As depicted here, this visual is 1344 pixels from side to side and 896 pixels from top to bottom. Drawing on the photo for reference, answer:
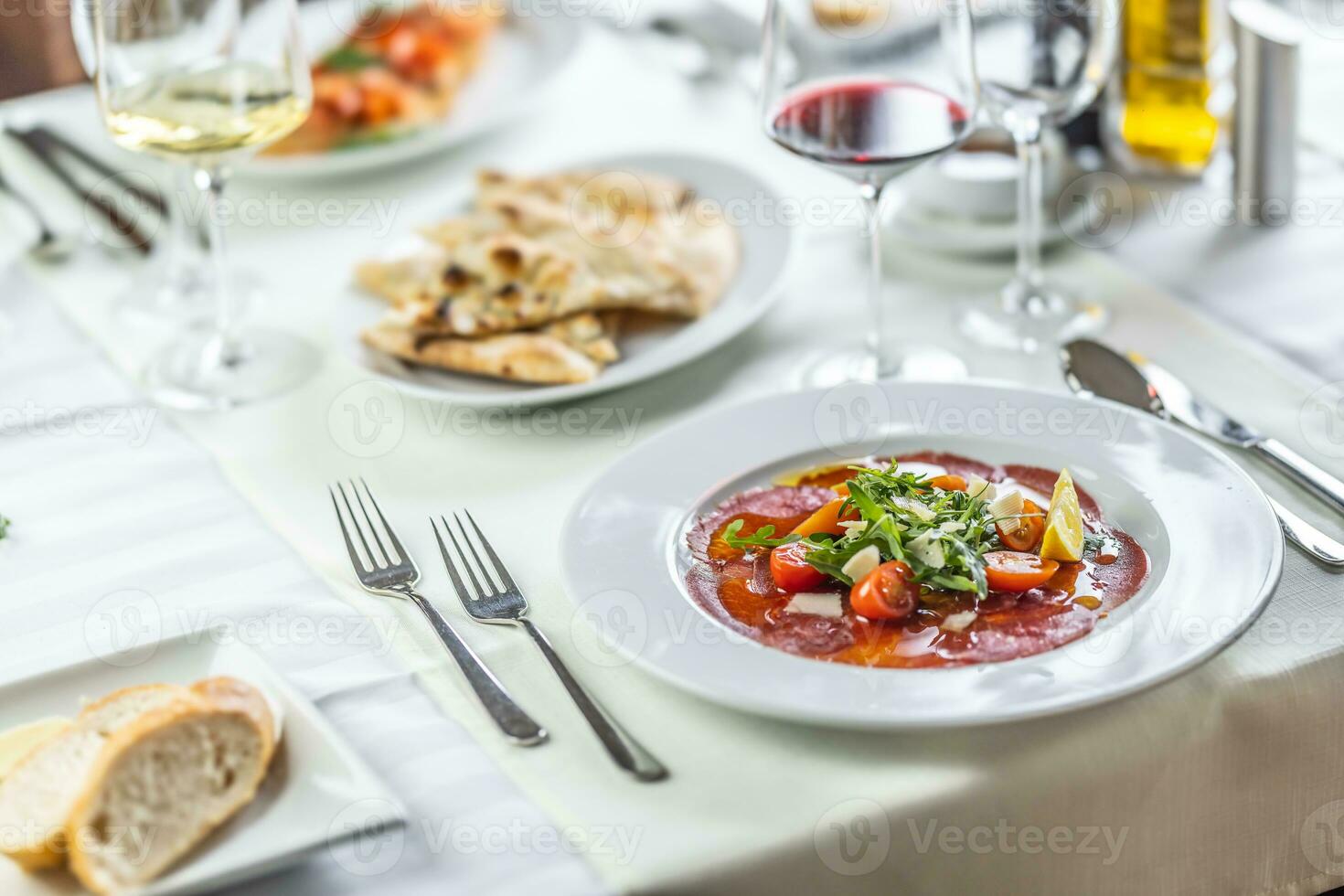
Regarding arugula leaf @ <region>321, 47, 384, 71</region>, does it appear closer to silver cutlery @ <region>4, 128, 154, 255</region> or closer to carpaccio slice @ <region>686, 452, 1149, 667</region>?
silver cutlery @ <region>4, 128, 154, 255</region>

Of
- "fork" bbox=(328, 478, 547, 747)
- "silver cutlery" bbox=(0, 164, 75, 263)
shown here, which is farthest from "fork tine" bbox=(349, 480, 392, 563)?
"silver cutlery" bbox=(0, 164, 75, 263)

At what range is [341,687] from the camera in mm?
1187

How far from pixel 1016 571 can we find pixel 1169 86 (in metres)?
1.14

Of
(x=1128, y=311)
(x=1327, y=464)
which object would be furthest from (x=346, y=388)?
(x=1327, y=464)

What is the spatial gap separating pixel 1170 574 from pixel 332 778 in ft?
2.23

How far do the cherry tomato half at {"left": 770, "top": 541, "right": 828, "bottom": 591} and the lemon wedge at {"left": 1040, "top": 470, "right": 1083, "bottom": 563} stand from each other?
0.62 feet

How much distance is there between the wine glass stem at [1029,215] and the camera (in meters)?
1.69

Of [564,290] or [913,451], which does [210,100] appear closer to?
[564,290]

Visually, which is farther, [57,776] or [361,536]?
[361,536]

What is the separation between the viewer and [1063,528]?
3.76ft

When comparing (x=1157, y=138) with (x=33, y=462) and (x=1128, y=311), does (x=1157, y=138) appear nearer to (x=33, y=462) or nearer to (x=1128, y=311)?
(x=1128, y=311)

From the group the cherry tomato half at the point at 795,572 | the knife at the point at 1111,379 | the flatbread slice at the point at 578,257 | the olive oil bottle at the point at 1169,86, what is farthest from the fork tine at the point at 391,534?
the olive oil bottle at the point at 1169,86

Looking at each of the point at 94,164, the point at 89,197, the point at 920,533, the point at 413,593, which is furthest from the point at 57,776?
the point at 94,164

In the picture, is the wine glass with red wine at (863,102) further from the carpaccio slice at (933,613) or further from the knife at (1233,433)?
the carpaccio slice at (933,613)
